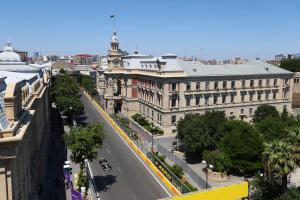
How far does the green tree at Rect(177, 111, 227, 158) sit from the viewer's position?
5516 centimetres

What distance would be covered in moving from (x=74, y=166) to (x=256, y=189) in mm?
29950

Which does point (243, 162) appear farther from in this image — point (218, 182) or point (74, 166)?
point (74, 166)

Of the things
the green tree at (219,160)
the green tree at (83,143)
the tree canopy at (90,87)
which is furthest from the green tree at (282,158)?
the tree canopy at (90,87)

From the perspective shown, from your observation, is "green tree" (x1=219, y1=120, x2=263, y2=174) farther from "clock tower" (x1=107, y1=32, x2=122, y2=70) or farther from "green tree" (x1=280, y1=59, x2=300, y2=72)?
"green tree" (x1=280, y1=59, x2=300, y2=72)

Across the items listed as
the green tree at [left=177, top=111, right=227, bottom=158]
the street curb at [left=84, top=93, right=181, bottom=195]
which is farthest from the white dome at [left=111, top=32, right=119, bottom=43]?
the green tree at [left=177, top=111, right=227, bottom=158]

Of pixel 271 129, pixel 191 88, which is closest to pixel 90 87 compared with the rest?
pixel 191 88

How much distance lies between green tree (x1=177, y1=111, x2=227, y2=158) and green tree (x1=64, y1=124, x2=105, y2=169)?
17984 millimetres

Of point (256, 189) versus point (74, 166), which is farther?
point (74, 166)

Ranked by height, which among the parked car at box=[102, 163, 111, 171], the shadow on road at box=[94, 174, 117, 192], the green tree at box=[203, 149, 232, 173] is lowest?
the shadow on road at box=[94, 174, 117, 192]

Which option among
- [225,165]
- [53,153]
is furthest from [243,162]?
[53,153]

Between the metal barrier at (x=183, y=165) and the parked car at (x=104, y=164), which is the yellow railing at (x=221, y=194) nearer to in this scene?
the metal barrier at (x=183, y=165)

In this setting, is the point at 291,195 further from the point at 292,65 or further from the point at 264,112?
the point at 292,65

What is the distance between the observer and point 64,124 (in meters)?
82.5

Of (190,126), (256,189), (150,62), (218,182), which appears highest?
(150,62)
